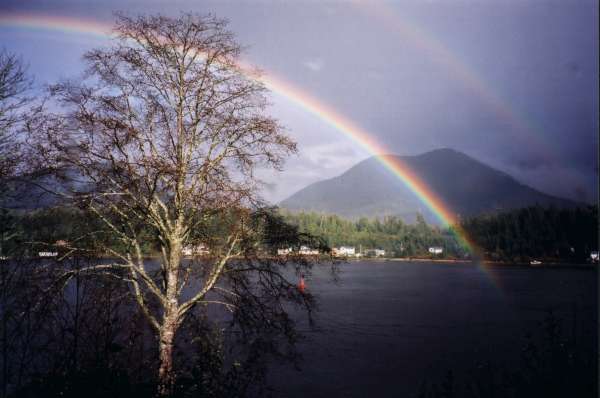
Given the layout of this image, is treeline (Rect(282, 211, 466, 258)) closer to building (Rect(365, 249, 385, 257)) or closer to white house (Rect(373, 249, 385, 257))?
white house (Rect(373, 249, 385, 257))

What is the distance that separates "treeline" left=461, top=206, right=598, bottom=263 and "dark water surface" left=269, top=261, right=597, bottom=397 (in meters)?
87.1

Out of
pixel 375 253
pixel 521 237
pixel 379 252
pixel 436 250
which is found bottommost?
pixel 375 253

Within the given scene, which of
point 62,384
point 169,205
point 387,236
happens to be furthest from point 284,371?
point 387,236

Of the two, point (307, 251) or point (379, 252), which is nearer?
point (307, 251)

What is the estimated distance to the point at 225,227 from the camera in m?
8.62

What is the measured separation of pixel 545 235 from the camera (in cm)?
13450

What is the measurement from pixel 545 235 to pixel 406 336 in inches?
4943

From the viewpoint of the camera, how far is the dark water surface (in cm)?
2052

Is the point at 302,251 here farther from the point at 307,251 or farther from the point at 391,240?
the point at 391,240

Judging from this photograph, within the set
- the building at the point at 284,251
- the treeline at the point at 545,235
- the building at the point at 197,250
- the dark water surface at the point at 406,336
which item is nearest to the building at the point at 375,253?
the treeline at the point at 545,235

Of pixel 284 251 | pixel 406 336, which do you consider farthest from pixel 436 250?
pixel 284 251

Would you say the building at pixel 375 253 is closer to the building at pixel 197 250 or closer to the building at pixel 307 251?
the building at pixel 197 250

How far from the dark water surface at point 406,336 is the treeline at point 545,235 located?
8714 cm

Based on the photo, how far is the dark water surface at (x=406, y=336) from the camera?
2052 cm
